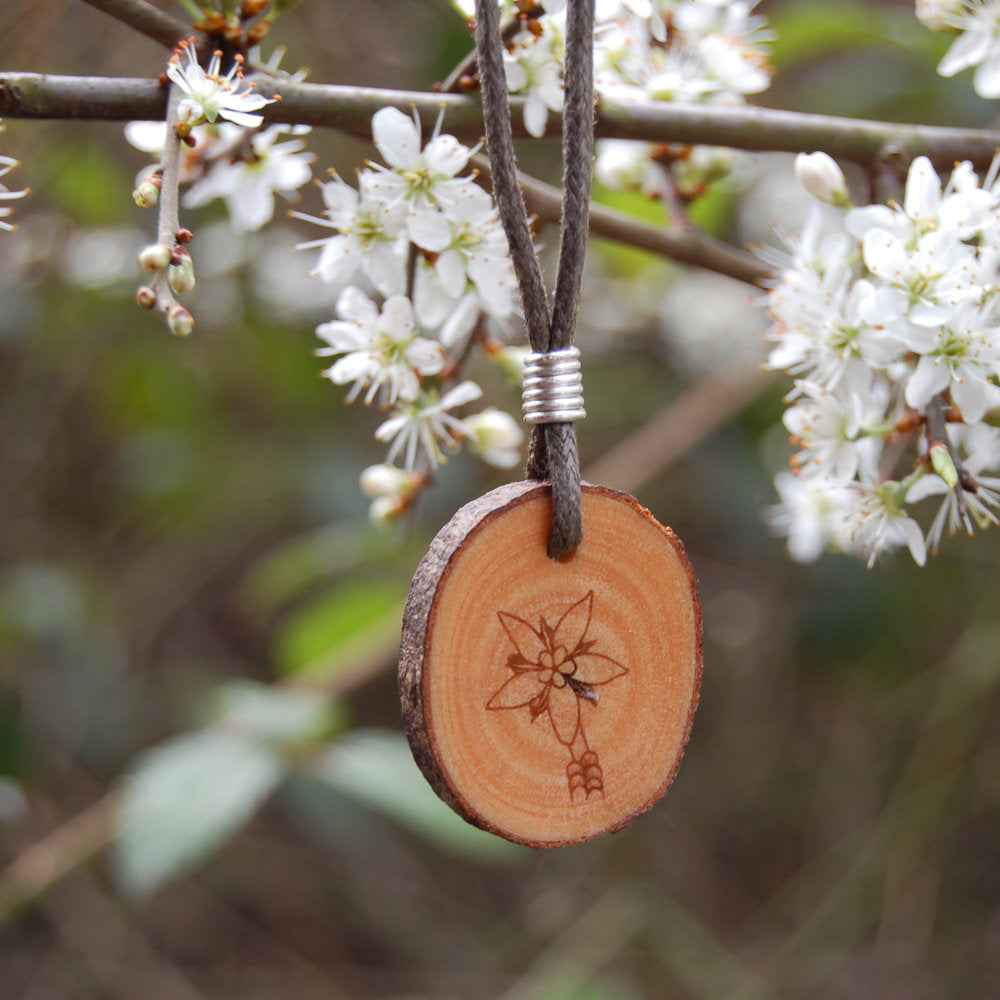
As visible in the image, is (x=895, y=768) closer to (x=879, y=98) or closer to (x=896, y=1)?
(x=879, y=98)

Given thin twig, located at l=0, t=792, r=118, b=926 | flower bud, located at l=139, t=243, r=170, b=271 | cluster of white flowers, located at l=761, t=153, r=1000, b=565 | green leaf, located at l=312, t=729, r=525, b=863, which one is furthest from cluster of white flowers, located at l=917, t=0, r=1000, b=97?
thin twig, located at l=0, t=792, r=118, b=926

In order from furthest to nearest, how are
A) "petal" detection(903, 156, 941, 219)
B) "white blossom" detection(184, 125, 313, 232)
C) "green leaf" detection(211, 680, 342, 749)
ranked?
"green leaf" detection(211, 680, 342, 749) < "white blossom" detection(184, 125, 313, 232) < "petal" detection(903, 156, 941, 219)

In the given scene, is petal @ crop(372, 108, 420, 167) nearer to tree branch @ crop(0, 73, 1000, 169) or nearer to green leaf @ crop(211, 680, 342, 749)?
tree branch @ crop(0, 73, 1000, 169)

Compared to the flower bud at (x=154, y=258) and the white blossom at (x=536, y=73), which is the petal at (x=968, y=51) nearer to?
the white blossom at (x=536, y=73)

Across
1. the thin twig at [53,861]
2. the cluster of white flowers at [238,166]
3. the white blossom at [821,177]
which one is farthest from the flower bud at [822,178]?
the thin twig at [53,861]

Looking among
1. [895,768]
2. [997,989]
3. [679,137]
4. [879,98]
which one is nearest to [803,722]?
[895,768]

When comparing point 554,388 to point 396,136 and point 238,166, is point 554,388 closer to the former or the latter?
point 396,136
